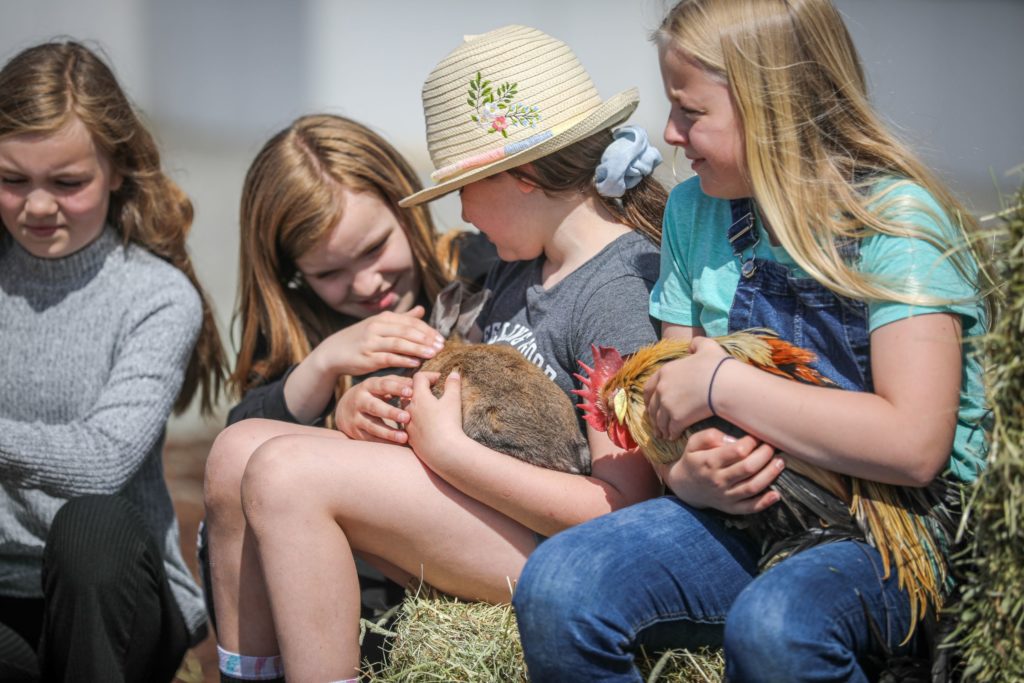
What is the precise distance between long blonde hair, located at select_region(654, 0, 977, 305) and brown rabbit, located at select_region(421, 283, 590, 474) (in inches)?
29.6

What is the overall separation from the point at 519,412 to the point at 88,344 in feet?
5.66

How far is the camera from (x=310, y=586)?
2.58m

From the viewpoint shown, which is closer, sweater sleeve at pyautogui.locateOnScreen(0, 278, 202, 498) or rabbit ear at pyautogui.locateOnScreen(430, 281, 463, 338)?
rabbit ear at pyautogui.locateOnScreen(430, 281, 463, 338)

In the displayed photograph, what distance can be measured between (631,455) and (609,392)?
0.30m

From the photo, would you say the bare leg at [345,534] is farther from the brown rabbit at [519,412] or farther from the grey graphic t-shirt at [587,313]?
the grey graphic t-shirt at [587,313]

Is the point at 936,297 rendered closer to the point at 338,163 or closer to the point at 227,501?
the point at 227,501

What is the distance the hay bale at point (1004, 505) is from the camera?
1950 mm

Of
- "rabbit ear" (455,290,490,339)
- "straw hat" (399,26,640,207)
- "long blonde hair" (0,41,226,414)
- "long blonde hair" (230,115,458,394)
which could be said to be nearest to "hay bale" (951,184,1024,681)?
"straw hat" (399,26,640,207)

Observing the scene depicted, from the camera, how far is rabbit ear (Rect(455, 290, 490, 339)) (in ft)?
10.7

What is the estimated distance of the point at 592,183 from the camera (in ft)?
10.3

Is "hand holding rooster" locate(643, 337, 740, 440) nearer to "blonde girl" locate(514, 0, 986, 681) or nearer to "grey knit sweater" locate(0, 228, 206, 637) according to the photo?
"blonde girl" locate(514, 0, 986, 681)

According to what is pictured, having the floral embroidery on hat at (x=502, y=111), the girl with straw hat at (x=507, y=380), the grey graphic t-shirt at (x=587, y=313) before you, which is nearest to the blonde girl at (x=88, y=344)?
the girl with straw hat at (x=507, y=380)

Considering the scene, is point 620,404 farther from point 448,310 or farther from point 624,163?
point 448,310

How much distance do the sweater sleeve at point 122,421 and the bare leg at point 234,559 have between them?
72cm
